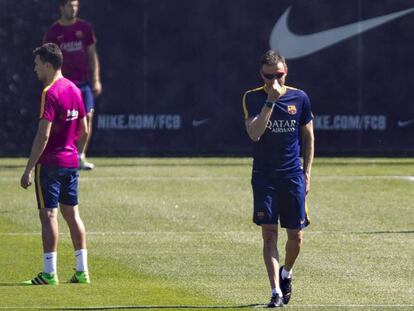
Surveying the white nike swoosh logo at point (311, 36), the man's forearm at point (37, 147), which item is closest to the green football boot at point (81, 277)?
the man's forearm at point (37, 147)

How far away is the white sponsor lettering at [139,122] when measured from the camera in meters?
26.5

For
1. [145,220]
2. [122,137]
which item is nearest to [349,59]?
[122,137]

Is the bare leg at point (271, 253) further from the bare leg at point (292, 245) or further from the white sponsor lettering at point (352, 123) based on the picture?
the white sponsor lettering at point (352, 123)

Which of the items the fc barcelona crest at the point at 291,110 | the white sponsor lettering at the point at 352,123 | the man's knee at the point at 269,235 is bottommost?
the white sponsor lettering at the point at 352,123

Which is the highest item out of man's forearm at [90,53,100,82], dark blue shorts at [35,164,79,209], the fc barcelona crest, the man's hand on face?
the man's hand on face

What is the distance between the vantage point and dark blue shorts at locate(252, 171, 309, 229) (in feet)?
39.6

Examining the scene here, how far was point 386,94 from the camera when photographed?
26891 mm

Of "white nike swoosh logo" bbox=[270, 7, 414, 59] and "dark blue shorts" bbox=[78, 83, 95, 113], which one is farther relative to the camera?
"white nike swoosh logo" bbox=[270, 7, 414, 59]

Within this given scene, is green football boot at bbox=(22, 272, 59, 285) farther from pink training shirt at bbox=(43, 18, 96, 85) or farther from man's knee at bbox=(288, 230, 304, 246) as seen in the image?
pink training shirt at bbox=(43, 18, 96, 85)

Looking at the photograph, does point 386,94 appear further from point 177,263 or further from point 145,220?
point 177,263

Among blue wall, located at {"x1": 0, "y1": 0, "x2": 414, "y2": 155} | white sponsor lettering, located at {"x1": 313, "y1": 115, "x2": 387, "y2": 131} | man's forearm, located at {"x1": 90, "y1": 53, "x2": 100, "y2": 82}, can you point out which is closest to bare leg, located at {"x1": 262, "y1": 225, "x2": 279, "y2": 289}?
man's forearm, located at {"x1": 90, "y1": 53, "x2": 100, "y2": 82}

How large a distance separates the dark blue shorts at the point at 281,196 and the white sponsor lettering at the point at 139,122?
14549 mm

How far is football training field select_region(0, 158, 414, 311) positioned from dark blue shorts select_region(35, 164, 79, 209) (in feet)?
2.44

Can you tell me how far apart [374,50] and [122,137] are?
4.71m
